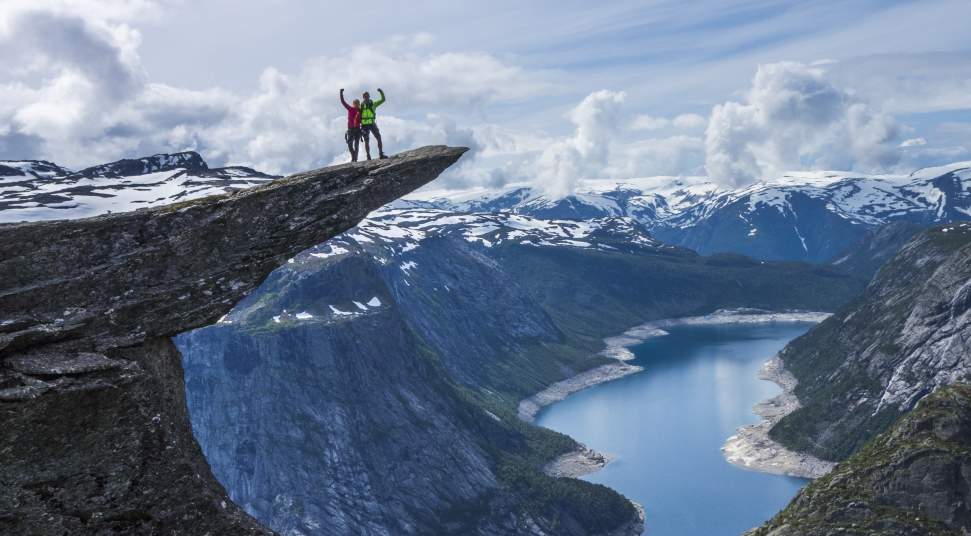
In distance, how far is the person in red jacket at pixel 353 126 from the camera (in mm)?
41406

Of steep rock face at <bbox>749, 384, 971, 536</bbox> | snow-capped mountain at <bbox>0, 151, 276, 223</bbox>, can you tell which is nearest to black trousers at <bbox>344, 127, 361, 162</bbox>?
steep rock face at <bbox>749, 384, 971, 536</bbox>

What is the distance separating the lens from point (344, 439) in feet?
630

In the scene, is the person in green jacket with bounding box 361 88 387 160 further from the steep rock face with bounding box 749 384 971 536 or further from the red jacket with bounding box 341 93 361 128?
the steep rock face with bounding box 749 384 971 536

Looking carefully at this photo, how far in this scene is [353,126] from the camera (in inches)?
1639

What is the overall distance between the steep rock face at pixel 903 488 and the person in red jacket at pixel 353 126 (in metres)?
38.9

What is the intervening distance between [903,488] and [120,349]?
55.6m

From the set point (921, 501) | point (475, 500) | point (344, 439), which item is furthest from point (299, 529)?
point (921, 501)

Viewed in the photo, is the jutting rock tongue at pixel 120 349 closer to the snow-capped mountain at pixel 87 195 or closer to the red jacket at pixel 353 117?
the red jacket at pixel 353 117

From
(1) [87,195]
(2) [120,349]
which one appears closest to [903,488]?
(2) [120,349]

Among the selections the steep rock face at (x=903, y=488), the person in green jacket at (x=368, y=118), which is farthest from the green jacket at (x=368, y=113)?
the steep rock face at (x=903, y=488)

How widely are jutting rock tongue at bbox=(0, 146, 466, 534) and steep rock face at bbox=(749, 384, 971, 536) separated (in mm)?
41156

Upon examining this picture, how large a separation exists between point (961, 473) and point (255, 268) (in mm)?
53158

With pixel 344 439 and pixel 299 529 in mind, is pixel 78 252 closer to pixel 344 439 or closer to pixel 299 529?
pixel 299 529

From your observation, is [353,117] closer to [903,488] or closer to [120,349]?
[120,349]
